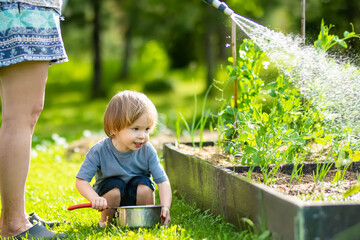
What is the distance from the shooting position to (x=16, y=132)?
2438mm

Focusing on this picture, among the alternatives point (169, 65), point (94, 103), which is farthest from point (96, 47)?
point (169, 65)

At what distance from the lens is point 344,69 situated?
2.98 meters

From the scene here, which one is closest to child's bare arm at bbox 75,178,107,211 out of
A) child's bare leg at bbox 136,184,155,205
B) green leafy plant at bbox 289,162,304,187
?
child's bare leg at bbox 136,184,155,205

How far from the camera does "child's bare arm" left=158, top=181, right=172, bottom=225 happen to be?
263 centimetres

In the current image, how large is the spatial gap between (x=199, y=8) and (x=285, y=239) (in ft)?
37.9

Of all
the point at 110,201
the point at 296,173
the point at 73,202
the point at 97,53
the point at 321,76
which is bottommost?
the point at 73,202

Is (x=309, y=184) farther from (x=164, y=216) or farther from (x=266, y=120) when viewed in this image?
(x=164, y=216)

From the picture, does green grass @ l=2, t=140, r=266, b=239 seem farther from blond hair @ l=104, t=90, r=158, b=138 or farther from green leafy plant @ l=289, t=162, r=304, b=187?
blond hair @ l=104, t=90, r=158, b=138

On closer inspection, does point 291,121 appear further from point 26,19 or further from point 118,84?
point 118,84

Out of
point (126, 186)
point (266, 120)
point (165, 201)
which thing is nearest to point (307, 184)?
point (266, 120)

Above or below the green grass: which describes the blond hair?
above

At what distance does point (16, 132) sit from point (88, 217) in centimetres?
74

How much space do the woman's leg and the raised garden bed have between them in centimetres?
91

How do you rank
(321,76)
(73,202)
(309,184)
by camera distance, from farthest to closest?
(73,202), (321,76), (309,184)
